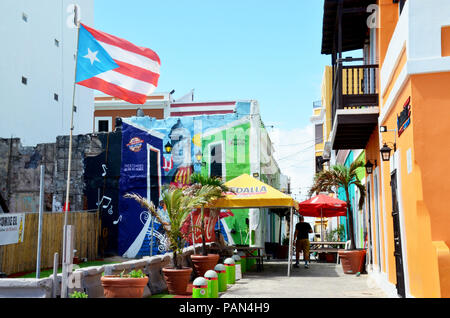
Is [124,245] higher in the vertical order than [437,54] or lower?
lower

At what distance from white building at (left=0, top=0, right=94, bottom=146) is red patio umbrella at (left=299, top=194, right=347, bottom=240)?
15.4 meters

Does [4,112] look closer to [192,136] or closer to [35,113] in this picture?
[35,113]

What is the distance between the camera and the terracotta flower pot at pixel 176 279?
11711 mm

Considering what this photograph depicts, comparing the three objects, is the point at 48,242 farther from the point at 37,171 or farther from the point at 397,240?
the point at 397,240

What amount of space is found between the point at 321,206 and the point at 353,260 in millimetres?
4491

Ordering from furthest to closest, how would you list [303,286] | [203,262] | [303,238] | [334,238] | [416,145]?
[334,238] < [303,238] < [203,262] < [303,286] < [416,145]

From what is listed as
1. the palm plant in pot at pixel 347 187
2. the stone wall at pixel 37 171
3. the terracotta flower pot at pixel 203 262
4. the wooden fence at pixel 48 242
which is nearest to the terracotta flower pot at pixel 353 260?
the palm plant in pot at pixel 347 187

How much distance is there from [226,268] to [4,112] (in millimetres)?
18921

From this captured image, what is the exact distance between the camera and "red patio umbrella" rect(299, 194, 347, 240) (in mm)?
19844

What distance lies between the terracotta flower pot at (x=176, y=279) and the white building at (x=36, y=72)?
18.5m

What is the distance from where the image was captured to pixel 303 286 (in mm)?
13008

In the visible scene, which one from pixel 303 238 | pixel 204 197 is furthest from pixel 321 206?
pixel 204 197

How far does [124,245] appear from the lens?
24250 millimetres

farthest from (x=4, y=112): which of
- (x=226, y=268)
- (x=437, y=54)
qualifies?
(x=437, y=54)
